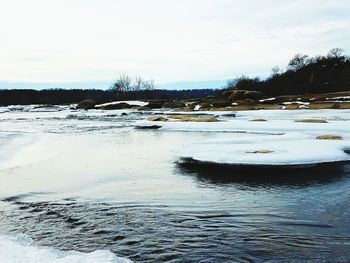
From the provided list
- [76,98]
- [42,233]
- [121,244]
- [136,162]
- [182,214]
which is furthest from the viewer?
[76,98]

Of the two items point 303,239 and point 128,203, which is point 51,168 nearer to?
point 128,203

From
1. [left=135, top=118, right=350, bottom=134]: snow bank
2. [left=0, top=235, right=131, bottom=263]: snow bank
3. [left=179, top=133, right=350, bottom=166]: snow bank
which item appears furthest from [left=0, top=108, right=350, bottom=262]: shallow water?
[left=135, top=118, right=350, bottom=134]: snow bank

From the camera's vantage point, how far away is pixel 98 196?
8.55 m

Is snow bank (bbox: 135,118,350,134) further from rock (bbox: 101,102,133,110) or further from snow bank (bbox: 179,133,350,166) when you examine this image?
rock (bbox: 101,102,133,110)

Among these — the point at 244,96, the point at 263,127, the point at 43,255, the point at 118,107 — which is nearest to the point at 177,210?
the point at 43,255

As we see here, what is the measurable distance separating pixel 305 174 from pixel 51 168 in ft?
22.5

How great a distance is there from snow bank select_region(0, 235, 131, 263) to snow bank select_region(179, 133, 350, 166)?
260 inches

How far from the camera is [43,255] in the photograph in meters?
5.12

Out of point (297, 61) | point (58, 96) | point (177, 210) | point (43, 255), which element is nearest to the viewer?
point (43, 255)

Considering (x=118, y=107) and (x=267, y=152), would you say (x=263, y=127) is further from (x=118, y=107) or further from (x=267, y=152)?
(x=118, y=107)

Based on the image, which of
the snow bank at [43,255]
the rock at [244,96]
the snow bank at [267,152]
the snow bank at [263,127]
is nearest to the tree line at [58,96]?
the rock at [244,96]

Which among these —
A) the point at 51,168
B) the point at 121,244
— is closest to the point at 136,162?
the point at 51,168

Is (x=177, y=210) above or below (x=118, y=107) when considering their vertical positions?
below

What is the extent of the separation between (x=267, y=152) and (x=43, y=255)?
8.23m
